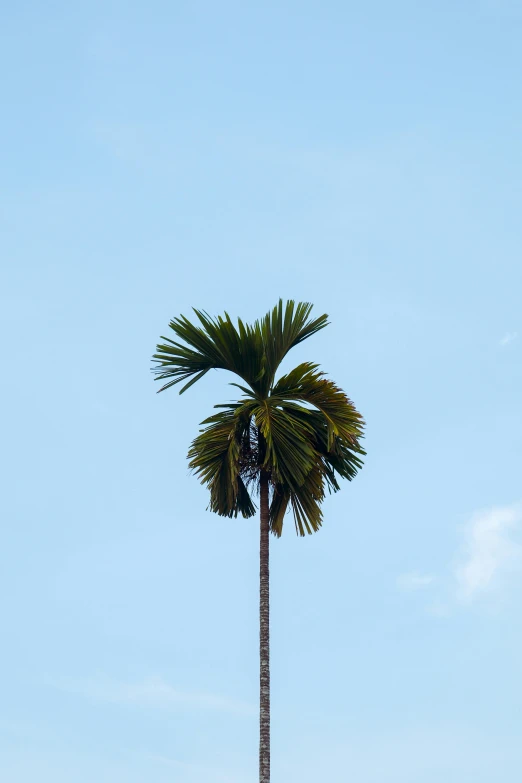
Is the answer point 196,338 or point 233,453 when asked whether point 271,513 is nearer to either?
point 233,453

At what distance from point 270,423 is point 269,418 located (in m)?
0.16

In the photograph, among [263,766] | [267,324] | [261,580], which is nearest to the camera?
[263,766]

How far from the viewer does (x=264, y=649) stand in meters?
24.0

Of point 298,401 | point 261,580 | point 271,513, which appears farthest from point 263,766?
point 298,401

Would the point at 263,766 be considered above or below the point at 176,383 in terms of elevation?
below

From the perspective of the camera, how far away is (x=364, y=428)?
26.4 meters

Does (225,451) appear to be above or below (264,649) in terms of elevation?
above

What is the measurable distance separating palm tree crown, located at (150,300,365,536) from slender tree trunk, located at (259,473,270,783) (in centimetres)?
89

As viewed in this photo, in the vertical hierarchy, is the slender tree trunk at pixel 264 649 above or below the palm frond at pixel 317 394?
below

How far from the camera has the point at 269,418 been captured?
82.9 feet

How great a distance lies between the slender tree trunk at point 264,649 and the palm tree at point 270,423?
8cm

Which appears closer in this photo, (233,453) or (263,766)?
(263,766)

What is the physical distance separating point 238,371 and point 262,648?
5920mm

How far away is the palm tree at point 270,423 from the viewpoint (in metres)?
25.5
